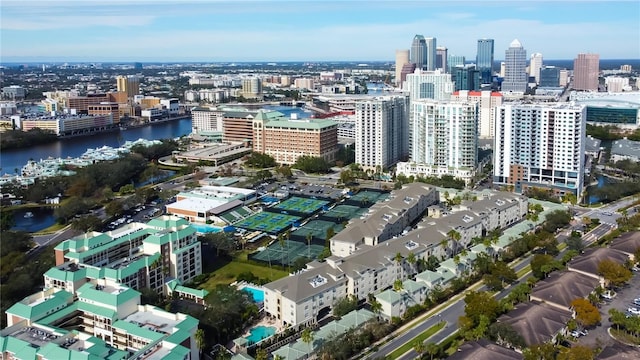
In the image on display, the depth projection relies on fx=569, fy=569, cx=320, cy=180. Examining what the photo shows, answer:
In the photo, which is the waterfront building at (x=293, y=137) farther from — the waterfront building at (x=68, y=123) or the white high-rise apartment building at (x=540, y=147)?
the waterfront building at (x=68, y=123)

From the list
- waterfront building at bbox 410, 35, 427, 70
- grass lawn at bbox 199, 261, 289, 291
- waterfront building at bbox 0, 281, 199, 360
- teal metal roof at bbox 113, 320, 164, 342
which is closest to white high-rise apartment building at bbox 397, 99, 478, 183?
grass lawn at bbox 199, 261, 289, 291

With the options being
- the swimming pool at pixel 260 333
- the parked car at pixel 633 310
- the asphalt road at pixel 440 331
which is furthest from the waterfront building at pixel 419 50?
the swimming pool at pixel 260 333

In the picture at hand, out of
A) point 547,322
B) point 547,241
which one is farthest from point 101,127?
point 547,322

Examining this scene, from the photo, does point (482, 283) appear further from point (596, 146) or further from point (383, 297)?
point (596, 146)

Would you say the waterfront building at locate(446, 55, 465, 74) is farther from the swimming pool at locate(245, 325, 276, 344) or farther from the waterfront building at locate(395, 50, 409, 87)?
the swimming pool at locate(245, 325, 276, 344)

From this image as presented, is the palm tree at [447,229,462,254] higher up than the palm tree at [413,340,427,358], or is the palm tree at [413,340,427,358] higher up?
the palm tree at [447,229,462,254]

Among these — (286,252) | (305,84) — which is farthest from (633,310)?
(305,84)
